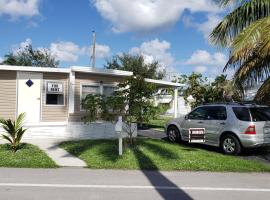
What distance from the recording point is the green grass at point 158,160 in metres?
11.1

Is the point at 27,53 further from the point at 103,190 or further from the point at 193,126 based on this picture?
the point at 103,190

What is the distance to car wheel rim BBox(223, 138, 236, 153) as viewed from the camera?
1379 cm

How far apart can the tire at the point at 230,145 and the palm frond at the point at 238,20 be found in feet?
10.2

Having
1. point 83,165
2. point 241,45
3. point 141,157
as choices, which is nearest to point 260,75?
point 241,45

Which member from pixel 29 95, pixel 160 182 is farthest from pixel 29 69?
pixel 160 182

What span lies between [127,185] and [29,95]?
991 centimetres

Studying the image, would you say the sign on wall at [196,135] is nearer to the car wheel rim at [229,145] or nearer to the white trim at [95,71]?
the car wheel rim at [229,145]

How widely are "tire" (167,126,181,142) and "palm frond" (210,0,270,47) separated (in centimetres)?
394

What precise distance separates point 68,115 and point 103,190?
33.3 feet

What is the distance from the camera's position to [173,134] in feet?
54.9

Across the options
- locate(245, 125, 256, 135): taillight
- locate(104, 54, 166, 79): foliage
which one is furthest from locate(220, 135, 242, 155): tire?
locate(104, 54, 166, 79): foliage

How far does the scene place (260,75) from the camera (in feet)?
44.9

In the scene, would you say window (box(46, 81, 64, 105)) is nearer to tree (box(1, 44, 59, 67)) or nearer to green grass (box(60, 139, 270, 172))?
green grass (box(60, 139, 270, 172))

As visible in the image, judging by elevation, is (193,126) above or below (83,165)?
above
